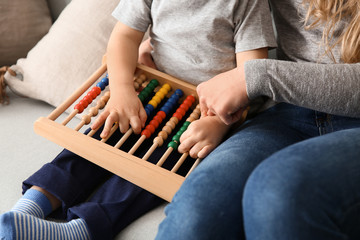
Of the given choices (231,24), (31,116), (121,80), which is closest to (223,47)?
(231,24)

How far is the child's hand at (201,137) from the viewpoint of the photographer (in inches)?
26.7

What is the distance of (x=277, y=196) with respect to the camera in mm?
436

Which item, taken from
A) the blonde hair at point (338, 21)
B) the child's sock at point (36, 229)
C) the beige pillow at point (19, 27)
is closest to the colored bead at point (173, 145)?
the child's sock at point (36, 229)

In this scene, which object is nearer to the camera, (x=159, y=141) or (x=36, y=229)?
(x=36, y=229)

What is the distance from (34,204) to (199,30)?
1.51ft

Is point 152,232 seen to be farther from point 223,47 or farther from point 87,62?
point 87,62

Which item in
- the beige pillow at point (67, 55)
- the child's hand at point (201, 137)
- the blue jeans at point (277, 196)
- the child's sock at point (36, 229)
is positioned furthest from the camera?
the beige pillow at point (67, 55)

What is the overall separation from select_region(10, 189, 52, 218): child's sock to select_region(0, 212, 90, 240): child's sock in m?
0.05

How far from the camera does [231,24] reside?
2.39ft

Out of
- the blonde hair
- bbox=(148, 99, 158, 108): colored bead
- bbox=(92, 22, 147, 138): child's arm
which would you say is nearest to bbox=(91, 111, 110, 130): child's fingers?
bbox=(92, 22, 147, 138): child's arm

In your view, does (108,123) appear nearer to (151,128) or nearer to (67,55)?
(151,128)

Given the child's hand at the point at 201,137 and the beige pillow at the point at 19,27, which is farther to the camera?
the beige pillow at the point at 19,27

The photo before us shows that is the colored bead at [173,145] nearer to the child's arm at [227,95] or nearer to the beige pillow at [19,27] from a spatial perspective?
the child's arm at [227,95]

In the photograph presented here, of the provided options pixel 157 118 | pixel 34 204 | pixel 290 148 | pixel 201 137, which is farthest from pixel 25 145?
pixel 290 148
